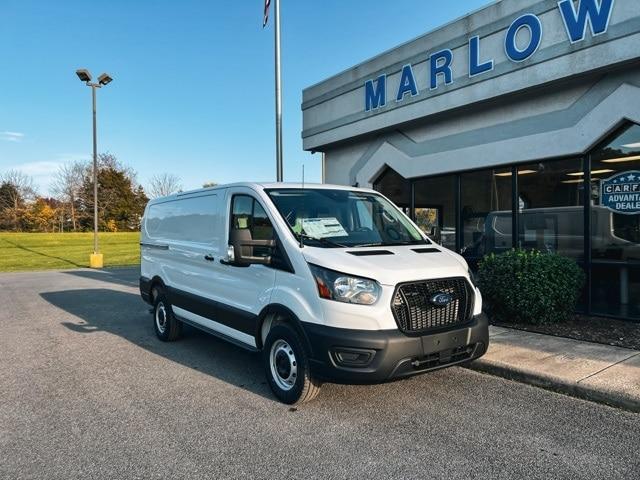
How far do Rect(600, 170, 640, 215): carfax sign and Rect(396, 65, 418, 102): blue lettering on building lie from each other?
14.3ft

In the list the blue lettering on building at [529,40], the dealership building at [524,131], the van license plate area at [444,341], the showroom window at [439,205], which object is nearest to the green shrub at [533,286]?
the dealership building at [524,131]

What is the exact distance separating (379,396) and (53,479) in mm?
2789

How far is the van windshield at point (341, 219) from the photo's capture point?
4.91m

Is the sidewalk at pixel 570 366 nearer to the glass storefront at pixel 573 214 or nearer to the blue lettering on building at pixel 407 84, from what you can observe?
the glass storefront at pixel 573 214

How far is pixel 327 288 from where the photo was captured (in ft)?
13.7

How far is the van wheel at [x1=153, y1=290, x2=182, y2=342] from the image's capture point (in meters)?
7.17

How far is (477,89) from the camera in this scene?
9.24 meters

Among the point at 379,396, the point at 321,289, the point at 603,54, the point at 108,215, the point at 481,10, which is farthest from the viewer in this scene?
the point at 108,215

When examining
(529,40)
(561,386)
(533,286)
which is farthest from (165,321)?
(529,40)

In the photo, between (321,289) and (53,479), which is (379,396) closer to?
(321,289)

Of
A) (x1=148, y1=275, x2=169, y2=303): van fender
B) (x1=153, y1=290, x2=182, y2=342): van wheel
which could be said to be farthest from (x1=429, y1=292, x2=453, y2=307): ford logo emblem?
(x1=148, y1=275, x2=169, y2=303): van fender

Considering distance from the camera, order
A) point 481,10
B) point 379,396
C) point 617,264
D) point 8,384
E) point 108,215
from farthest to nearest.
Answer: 1. point 108,215
2. point 481,10
3. point 617,264
4. point 8,384
5. point 379,396

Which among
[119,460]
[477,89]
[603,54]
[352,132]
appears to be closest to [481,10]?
[477,89]

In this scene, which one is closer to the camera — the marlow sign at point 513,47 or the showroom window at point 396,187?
the marlow sign at point 513,47
